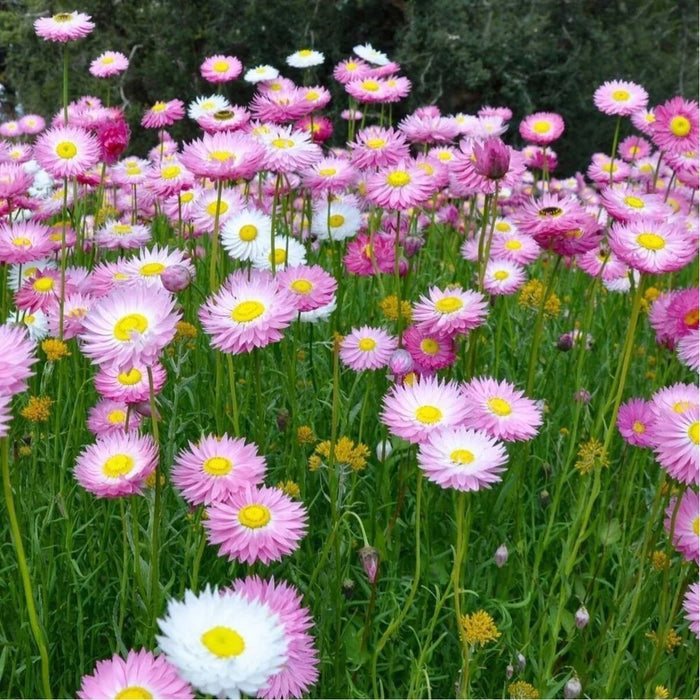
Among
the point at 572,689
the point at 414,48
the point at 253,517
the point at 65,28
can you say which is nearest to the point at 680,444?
the point at 572,689

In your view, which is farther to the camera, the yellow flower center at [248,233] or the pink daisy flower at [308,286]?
the yellow flower center at [248,233]

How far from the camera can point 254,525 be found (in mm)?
1152

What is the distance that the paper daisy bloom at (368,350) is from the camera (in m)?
1.75

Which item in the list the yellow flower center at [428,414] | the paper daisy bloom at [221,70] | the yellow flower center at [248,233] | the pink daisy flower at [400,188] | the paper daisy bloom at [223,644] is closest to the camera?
the paper daisy bloom at [223,644]

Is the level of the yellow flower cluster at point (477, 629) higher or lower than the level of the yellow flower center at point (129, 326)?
lower

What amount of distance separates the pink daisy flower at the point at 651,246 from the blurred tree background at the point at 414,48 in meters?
4.78

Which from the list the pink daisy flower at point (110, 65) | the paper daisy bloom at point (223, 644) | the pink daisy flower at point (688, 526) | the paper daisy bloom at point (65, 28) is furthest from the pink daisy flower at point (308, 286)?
the pink daisy flower at point (110, 65)

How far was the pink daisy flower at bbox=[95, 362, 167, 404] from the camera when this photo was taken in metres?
1.42

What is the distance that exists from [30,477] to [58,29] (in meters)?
1.21

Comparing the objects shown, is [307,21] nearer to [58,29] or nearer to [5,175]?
[58,29]

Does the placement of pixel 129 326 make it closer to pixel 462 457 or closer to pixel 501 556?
pixel 462 457

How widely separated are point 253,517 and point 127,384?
410 millimetres

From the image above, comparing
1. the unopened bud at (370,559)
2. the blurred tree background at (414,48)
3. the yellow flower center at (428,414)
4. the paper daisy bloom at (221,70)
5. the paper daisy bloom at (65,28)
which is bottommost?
the blurred tree background at (414,48)

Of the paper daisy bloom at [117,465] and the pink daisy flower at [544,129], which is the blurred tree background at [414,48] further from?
the paper daisy bloom at [117,465]
